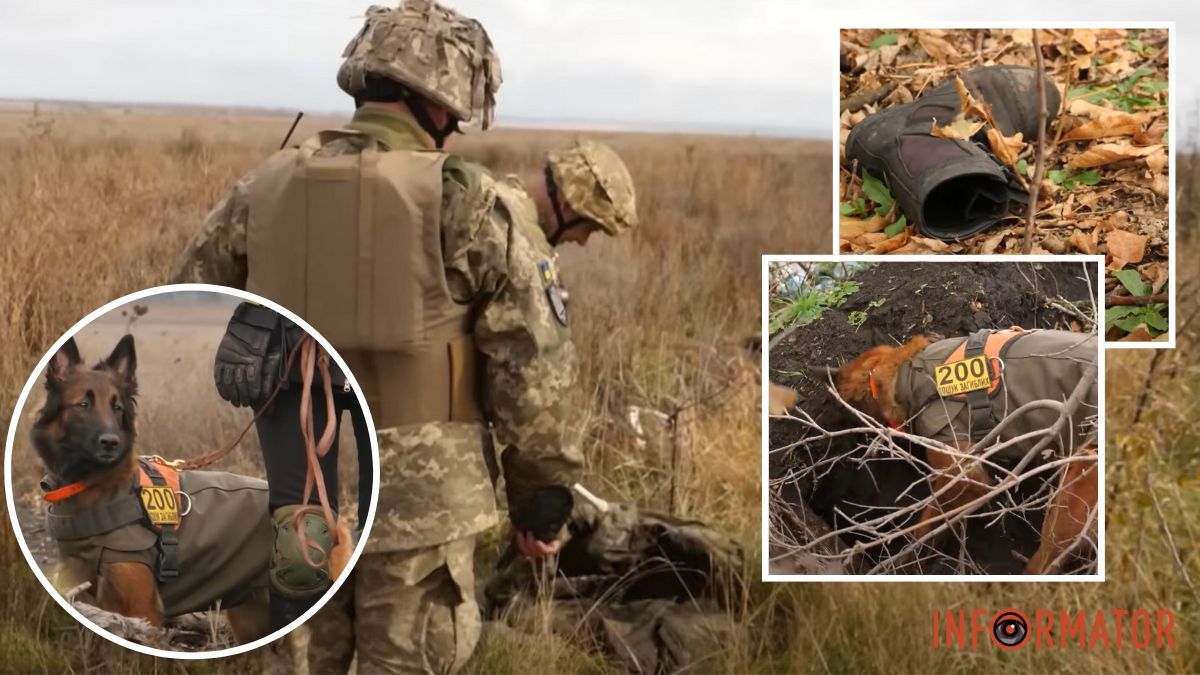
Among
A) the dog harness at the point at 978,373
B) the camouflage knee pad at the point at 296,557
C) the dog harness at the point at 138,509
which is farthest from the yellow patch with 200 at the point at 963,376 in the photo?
the dog harness at the point at 138,509

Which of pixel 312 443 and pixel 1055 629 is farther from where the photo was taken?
pixel 1055 629

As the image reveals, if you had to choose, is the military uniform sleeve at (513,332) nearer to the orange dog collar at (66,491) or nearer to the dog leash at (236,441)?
the dog leash at (236,441)

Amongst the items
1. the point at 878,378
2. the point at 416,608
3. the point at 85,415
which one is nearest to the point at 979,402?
→ the point at 878,378

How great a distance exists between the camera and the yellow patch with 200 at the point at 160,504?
2.80m

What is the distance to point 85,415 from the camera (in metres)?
2.75

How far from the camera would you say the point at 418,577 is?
2.86 m

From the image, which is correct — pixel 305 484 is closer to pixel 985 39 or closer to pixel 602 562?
pixel 602 562

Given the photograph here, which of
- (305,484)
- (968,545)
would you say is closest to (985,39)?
(968,545)

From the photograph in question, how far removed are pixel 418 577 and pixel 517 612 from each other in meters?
0.74

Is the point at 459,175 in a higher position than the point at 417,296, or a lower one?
higher

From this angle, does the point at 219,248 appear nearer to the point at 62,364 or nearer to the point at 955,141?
the point at 62,364

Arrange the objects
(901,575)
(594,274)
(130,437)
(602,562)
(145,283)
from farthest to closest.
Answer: (594,274), (145,283), (602,562), (901,575), (130,437)

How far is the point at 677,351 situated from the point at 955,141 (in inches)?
82.2

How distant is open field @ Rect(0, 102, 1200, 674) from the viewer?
3342 mm
